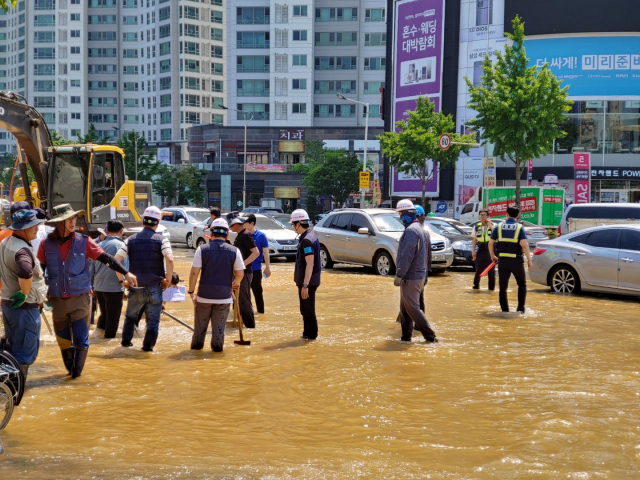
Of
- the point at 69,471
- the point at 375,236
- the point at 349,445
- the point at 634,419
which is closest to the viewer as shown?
the point at 69,471

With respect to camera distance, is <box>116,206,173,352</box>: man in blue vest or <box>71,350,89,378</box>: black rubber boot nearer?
<box>71,350,89,378</box>: black rubber boot

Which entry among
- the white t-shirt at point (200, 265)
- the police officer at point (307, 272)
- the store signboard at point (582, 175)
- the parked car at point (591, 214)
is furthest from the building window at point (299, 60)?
the white t-shirt at point (200, 265)

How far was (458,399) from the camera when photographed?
7723 millimetres

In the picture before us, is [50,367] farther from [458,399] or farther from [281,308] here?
[281,308]

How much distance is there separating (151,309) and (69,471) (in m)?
4.35

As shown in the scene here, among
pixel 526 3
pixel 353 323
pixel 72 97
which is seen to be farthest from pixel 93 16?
pixel 353 323

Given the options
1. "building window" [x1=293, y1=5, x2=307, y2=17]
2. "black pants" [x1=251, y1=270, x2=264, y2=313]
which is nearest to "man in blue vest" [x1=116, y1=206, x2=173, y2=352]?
"black pants" [x1=251, y1=270, x2=264, y2=313]

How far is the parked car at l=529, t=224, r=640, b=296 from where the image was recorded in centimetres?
1484

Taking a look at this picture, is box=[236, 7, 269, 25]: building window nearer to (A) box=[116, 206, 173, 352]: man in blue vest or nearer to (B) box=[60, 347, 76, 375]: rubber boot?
(A) box=[116, 206, 173, 352]: man in blue vest

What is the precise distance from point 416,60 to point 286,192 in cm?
2859

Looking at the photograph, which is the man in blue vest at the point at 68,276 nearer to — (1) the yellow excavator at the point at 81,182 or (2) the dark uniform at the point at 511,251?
(2) the dark uniform at the point at 511,251

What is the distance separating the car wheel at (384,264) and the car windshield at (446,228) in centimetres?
296

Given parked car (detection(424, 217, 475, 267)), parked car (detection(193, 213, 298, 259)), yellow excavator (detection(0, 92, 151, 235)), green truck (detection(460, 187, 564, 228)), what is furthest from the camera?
green truck (detection(460, 187, 564, 228))

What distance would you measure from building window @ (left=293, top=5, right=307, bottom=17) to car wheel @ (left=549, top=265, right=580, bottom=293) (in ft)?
247
